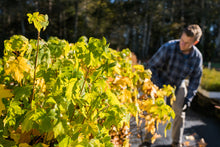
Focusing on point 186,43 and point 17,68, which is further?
point 186,43

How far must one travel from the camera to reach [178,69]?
9.56 ft

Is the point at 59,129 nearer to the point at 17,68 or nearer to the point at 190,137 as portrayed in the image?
the point at 17,68

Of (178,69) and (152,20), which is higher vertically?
(152,20)

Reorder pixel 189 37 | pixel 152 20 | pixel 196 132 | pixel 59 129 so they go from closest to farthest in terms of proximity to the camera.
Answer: pixel 59 129
pixel 189 37
pixel 196 132
pixel 152 20

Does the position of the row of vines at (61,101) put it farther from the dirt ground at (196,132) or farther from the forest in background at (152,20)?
the forest in background at (152,20)

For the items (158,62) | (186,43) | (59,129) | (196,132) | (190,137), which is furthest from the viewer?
(196,132)

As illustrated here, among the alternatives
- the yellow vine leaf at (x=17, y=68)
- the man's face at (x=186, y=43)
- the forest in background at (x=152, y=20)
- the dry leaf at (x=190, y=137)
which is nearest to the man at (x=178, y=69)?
the man's face at (x=186, y=43)

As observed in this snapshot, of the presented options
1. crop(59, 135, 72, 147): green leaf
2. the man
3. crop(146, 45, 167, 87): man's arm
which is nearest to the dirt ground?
the man

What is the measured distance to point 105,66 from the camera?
0.96 metres

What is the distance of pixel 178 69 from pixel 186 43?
45 cm

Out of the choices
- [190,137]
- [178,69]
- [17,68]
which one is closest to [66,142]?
[17,68]

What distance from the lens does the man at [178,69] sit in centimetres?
287

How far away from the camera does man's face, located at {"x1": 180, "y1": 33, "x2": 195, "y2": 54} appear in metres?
2.61

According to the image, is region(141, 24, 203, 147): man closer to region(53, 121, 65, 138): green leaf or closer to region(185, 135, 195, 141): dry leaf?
region(185, 135, 195, 141): dry leaf
